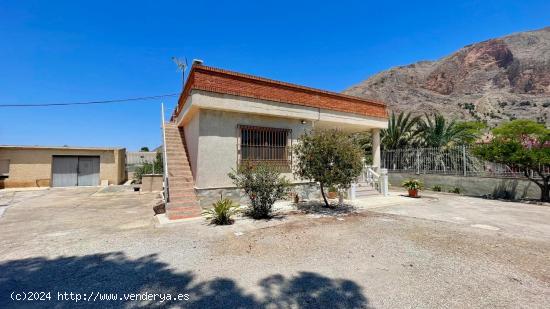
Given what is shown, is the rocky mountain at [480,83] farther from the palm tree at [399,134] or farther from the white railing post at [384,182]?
the white railing post at [384,182]

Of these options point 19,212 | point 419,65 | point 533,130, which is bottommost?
point 19,212

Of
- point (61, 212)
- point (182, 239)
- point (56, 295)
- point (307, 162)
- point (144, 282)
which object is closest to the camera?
point (56, 295)

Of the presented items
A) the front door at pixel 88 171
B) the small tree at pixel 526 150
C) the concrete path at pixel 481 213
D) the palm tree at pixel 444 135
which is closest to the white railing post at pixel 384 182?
the concrete path at pixel 481 213

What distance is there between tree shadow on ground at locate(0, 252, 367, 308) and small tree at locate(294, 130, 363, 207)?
453 centimetres

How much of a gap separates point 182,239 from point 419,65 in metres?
98.1

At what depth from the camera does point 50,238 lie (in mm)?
5902

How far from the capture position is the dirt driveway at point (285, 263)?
3176mm

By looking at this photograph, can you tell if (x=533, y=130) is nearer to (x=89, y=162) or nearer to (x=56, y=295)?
(x=56, y=295)

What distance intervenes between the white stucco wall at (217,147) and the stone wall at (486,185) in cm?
1249

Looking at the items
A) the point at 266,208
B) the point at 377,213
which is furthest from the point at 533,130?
the point at 266,208

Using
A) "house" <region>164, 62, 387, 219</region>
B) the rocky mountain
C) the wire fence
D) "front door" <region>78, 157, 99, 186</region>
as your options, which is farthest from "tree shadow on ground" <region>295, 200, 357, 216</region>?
the rocky mountain

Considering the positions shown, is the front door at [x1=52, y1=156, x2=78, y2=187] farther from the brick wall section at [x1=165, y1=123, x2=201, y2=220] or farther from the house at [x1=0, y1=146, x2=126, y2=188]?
the brick wall section at [x1=165, y1=123, x2=201, y2=220]

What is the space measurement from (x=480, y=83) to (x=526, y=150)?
252 feet

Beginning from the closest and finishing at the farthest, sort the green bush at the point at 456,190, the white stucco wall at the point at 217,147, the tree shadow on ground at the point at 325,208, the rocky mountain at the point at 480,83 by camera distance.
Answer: the tree shadow on ground at the point at 325,208
the white stucco wall at the point at 217,147
the green bush at the point at 456,190
the rocky mountain at the point at 480,83
